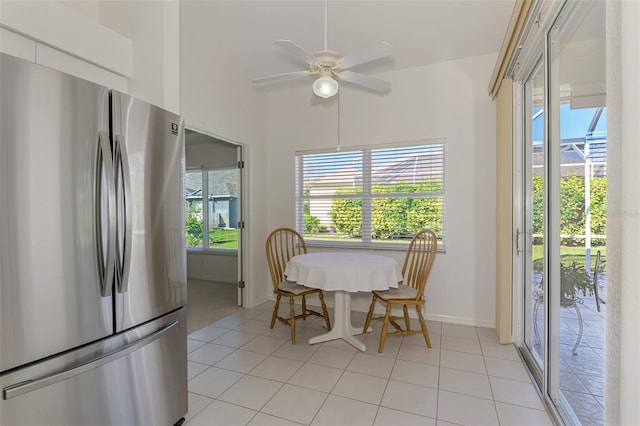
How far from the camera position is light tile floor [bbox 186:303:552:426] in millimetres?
1861

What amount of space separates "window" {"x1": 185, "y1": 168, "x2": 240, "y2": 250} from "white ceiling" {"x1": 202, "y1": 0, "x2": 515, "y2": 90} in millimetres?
2732

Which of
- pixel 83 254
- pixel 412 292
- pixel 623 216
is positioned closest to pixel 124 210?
pixel 83 254

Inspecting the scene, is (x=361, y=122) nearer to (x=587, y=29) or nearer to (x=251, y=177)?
(x=251, y=177)

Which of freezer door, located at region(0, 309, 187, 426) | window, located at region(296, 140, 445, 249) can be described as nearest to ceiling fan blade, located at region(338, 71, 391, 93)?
window, located at region(296, 140, 445, 249)

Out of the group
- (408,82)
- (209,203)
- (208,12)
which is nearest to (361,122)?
(408,82)

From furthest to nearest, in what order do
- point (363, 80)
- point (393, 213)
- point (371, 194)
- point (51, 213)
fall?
1. point (371, 194)
2. point (393, 213)
3. point (363, 80)
4. point (51, 213)

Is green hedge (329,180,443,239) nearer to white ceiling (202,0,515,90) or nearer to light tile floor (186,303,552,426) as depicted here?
light tile floor (186,303,552,426)

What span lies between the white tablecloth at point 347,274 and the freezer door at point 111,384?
112 centimetres

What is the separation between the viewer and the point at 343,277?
Result: 8.40 ft

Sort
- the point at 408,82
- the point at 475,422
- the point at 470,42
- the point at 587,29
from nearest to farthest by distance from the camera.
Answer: the point at 587,29 < the point at 475,422 < the point at 470,42 < the point at 408,82

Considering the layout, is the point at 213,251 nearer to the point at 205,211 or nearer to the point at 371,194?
the point at 205,211

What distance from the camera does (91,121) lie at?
129 cm

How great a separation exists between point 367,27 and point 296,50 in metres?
1.11

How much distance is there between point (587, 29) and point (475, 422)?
2.16 m
